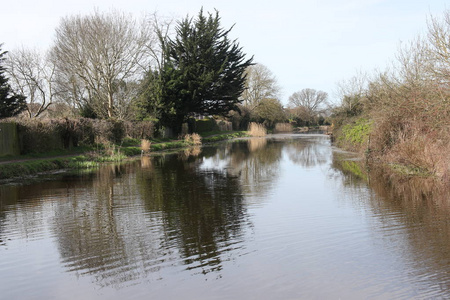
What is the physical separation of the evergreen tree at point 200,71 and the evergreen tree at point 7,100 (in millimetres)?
11785

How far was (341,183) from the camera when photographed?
47.5 feet

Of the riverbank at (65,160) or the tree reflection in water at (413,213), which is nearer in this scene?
the tree reflection in water at (413,213)

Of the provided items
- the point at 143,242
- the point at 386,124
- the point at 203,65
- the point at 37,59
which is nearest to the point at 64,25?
the point at 37,59

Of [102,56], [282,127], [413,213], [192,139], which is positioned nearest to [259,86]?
[282,127]

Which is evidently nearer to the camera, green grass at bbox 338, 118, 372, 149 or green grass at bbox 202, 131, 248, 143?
green grass at bbox 338, 118, 372, 149

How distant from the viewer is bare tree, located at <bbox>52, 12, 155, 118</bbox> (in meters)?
30.7

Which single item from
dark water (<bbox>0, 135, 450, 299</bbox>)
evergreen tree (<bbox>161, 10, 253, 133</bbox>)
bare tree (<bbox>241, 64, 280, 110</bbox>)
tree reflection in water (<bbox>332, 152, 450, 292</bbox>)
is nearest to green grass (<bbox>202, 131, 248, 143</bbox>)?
evergreen tree (<bbox>161, 10, 253, 133</bbox>)

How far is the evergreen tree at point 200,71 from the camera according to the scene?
1522 inches

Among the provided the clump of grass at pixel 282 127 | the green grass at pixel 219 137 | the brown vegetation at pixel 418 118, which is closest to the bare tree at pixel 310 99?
the clump of grass at pixel 282 127

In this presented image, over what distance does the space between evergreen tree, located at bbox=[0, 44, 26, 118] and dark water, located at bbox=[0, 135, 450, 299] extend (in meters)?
19.4

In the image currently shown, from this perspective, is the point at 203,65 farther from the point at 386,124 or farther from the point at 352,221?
the point at 352,221

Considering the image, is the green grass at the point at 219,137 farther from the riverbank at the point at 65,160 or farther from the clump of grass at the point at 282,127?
the clump of grass at the point at 282,127

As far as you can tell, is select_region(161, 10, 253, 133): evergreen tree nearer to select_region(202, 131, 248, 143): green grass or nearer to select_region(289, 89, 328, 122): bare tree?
select_region(202, 131, 248, 143): green grass

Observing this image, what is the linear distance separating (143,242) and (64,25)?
30808mm
